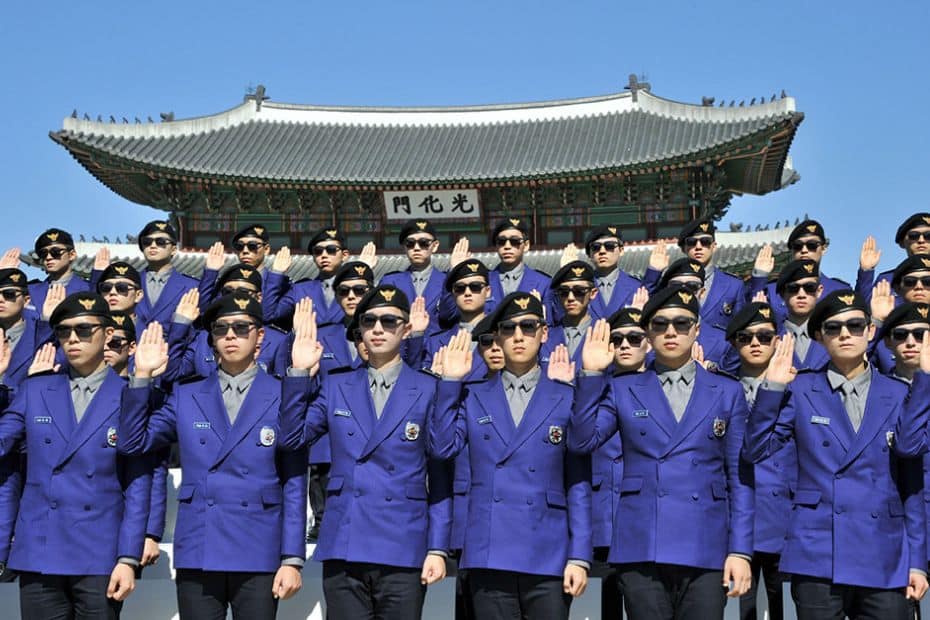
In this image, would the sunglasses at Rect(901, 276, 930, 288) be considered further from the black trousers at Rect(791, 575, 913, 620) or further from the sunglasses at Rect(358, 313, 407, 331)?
the sunglasses at Rect(358, 313, 407, 331)

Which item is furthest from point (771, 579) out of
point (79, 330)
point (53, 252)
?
point (53, 252)

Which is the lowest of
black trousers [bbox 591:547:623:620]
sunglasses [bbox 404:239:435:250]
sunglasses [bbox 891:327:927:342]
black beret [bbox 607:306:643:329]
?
black trousers [bbox 591:547:623:620]

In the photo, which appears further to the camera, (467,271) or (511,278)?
(511,278)

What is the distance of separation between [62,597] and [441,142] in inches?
758

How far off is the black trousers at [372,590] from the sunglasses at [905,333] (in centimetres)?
290

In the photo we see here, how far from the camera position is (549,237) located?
21.1 metres

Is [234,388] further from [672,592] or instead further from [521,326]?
[672,592]

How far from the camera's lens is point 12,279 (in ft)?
25.1

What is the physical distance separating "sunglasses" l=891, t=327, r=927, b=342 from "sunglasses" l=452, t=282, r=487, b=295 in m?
2.89

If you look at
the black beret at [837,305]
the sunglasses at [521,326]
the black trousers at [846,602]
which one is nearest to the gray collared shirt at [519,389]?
the sunglasses at [521,326]

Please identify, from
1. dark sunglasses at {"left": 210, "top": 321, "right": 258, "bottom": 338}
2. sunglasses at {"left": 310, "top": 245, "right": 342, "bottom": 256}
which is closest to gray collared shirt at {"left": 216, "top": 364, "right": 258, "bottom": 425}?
dark sunglasses at {"left": 210, "top": 321, "right": 258, "bottom": 338}

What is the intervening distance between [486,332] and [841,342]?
1850 mm

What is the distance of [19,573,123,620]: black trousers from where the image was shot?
5340 millimetres

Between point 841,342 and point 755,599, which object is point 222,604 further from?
point 841,342
